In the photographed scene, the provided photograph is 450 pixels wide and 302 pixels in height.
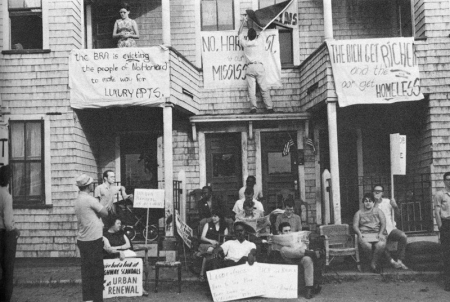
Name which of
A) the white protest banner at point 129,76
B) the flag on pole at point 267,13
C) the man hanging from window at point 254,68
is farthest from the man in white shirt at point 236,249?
the flag on pole at point 267,13

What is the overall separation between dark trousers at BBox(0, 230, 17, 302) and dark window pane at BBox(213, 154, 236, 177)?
617 cm

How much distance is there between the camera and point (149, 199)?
1002cm

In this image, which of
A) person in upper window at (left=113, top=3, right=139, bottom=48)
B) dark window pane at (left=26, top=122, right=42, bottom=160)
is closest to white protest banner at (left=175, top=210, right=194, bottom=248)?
dark window pane at (left=26, top=122, right=42, bottom=160)

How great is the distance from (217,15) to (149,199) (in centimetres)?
553

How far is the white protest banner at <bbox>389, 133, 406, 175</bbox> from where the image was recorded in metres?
9.54

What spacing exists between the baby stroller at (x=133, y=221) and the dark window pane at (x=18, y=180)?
2.10m

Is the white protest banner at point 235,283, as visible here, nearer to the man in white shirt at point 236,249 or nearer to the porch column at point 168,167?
the man in white shirt at point 236,249

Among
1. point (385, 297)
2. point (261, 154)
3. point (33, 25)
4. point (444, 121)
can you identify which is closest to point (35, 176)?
point (33, 25)

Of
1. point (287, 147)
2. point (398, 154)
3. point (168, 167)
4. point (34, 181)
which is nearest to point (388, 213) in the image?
point (398, 154)

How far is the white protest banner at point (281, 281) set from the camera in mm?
7852

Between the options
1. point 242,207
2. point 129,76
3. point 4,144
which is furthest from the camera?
point 129,76

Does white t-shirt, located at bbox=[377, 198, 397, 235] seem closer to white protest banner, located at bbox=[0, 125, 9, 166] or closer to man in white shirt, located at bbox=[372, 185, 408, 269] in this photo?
man in white shirt, located at bbox=[372, 185, 408, 269]

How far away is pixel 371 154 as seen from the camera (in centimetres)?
1281

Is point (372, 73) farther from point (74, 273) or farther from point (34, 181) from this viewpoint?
point (34, 181)
